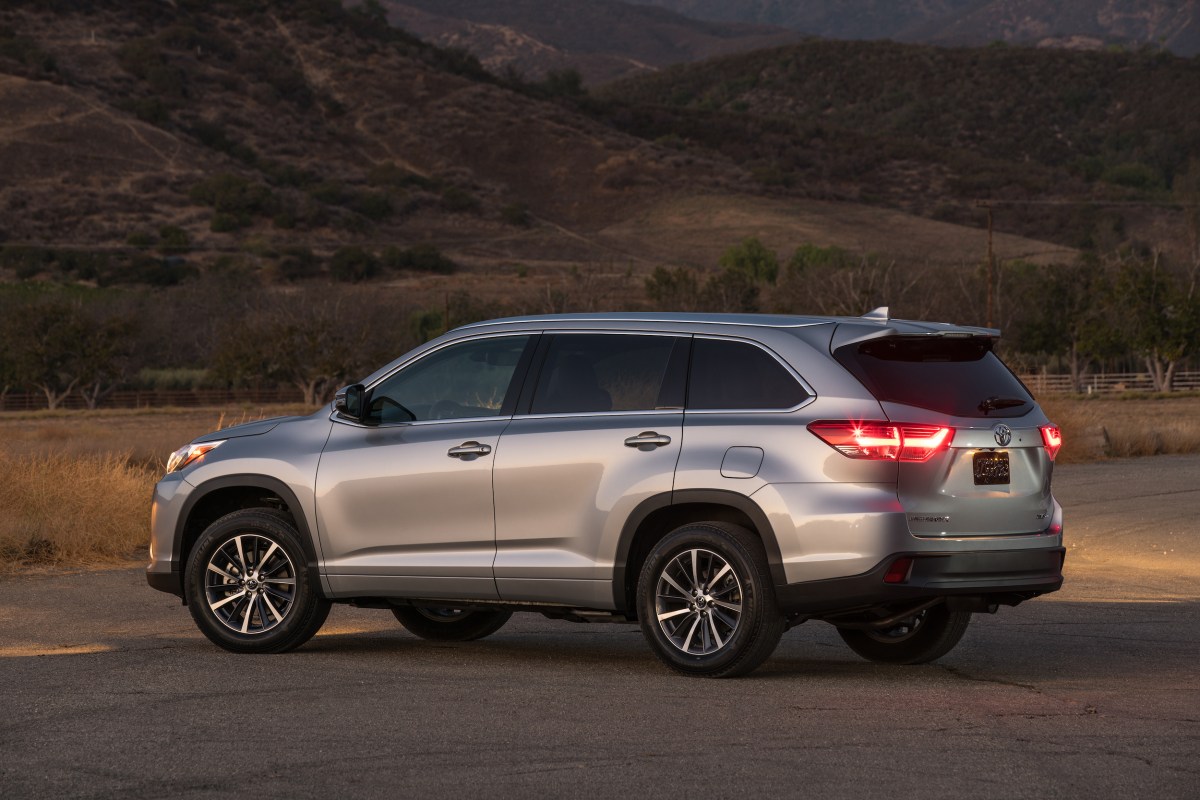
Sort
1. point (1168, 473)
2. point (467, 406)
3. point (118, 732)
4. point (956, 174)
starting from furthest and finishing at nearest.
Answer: point (956, 174) → point (1168, 473) → point (467, 406) → point (118, 732)

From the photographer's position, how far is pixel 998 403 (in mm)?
9273

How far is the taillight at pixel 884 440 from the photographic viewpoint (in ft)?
29.1

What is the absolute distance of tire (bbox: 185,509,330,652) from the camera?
411 inches

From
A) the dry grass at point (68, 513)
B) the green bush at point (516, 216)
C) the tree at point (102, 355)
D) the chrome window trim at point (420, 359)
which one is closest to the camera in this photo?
the chrome window trim at point (420, 359)

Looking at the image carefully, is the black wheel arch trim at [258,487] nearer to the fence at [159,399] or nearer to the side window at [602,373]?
the side window at [602,373]

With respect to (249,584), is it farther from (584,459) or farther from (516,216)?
(516,216)

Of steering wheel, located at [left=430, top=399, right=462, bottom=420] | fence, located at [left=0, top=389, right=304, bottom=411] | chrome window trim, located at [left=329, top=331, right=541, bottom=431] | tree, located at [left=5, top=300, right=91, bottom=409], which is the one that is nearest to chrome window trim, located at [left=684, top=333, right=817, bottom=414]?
chrome window trim, located at [left=329, top=331, right=541, bottom=431]

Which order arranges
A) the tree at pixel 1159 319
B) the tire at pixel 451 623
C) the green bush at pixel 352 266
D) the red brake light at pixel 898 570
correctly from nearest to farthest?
the red brake light at pixel 898 570
the tire at pixel 451 623
the tree at pixel 1159 319
the green bush at pixel 352 266

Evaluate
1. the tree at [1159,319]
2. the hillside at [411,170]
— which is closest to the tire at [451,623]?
the tree at [1159,319]

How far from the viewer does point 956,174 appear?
17250 cm

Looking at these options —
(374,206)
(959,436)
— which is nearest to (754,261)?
(374,206)

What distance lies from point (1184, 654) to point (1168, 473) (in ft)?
58.9

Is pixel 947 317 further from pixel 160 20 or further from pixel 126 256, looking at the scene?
pixel 160 20

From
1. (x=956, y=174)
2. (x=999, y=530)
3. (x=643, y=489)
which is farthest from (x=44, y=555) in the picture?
(x=956, y=174)
